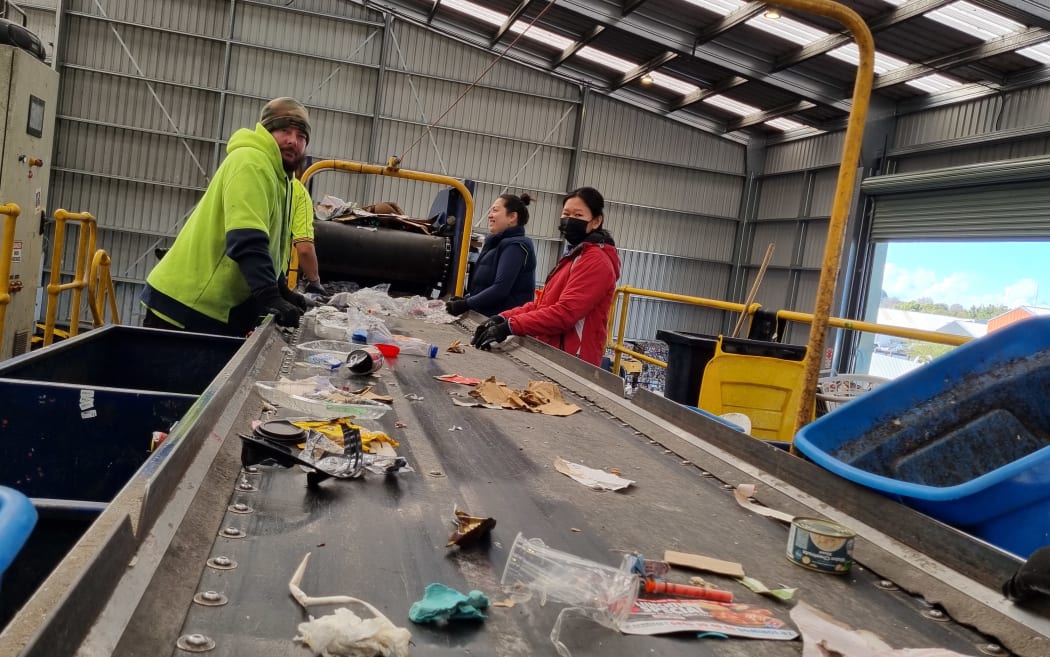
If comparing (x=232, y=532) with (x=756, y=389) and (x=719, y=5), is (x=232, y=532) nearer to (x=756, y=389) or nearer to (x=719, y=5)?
(x=756, y=389)

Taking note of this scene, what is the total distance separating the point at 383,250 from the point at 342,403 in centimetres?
390

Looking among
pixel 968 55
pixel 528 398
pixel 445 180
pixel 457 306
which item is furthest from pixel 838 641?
pixel 968 55

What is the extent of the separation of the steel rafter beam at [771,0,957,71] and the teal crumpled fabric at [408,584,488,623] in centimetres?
852

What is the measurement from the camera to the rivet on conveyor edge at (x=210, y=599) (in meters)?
0.97

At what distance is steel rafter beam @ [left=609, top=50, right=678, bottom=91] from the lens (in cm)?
1139

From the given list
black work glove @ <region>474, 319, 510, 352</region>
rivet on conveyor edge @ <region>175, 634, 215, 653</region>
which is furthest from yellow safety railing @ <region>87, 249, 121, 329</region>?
rivet on conveyor edge @ <region>175, 634, 215, 653</region>

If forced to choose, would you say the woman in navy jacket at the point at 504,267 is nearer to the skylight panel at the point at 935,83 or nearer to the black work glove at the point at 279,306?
the black work glove at the point at 279,306

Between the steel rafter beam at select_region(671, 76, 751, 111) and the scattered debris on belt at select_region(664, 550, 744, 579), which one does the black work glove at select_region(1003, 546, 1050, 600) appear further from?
the steel rafter beam at select_region(671, 76, 751, 111)

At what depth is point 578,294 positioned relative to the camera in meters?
3.66

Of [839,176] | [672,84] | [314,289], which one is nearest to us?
[839,176]

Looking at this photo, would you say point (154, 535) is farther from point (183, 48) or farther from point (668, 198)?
point (668, 198)

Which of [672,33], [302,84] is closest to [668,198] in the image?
[672,33]

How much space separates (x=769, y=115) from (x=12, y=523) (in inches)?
518

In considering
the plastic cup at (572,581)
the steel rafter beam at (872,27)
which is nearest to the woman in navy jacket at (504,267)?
the plastic cup at (572,581)
